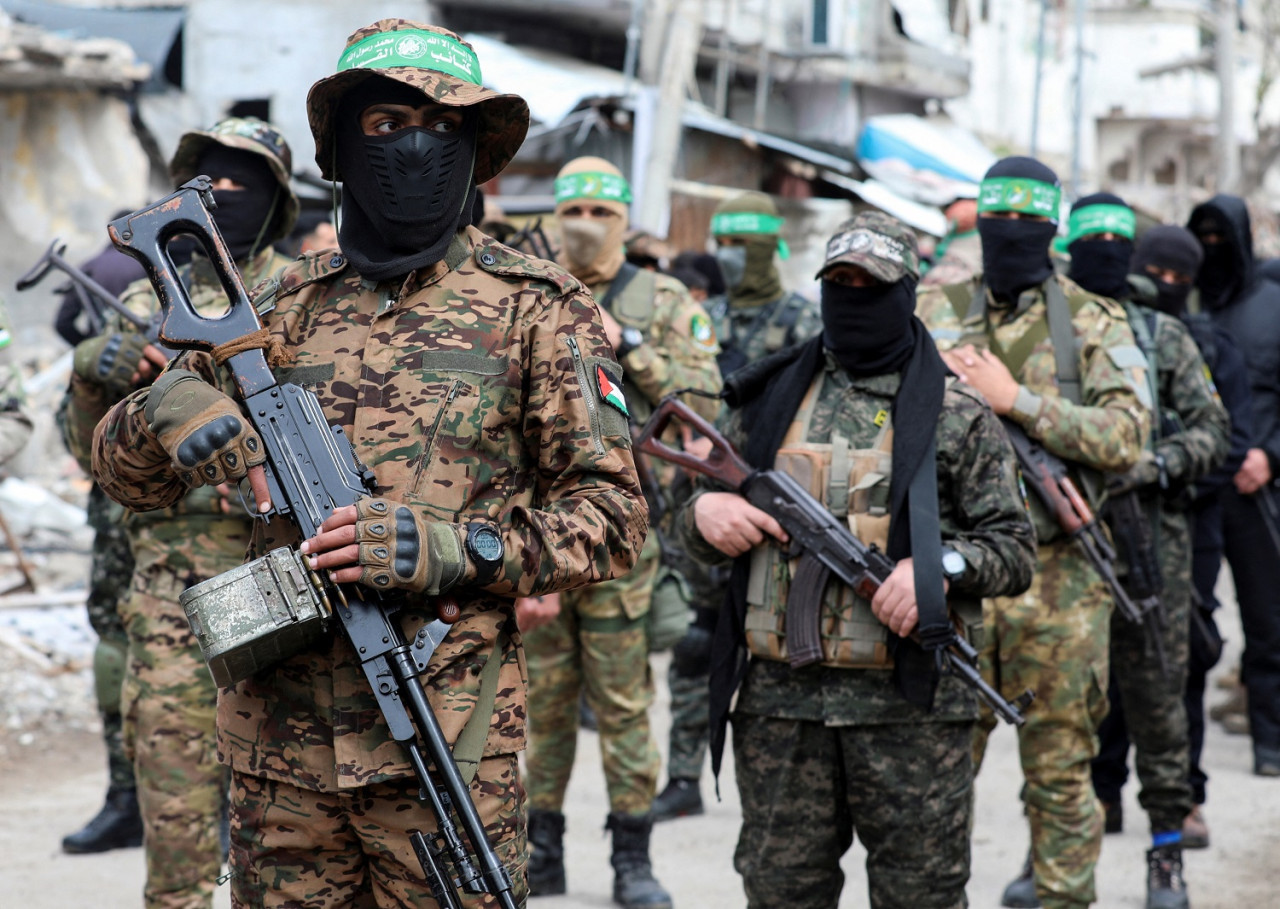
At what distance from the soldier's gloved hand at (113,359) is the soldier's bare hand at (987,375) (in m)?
2.43

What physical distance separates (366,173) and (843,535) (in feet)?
5.13

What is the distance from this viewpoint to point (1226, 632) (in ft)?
31.8

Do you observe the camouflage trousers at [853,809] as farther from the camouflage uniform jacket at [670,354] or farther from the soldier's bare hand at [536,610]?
the camouflage uniform jacket at [670,354]

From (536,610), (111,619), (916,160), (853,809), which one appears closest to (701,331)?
(536,610)

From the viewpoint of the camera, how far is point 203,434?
8.14 feet

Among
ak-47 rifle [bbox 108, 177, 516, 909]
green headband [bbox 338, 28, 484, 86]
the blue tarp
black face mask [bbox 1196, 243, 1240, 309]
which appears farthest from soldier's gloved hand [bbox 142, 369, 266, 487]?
the blue tarp

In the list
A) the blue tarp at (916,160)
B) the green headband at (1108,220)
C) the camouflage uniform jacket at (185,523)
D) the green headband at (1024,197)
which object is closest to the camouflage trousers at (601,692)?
the camouflage uniform jacket at (185,523)

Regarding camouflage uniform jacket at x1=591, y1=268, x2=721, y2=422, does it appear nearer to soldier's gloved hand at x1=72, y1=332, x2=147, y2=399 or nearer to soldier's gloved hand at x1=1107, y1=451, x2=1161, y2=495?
soldier's gloved hand at x1=1107, y1=451, x2=1161, y2=495

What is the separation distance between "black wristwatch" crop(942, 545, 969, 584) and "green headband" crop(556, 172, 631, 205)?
266cm

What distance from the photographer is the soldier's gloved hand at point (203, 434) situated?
2.48 metres

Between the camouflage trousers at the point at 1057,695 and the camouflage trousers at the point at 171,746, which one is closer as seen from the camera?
the camouflage trousers at the point at 171,746

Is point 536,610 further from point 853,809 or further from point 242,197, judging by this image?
point 242,197

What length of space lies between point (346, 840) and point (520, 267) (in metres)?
1.12

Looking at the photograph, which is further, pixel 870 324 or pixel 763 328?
pixel 763 328
